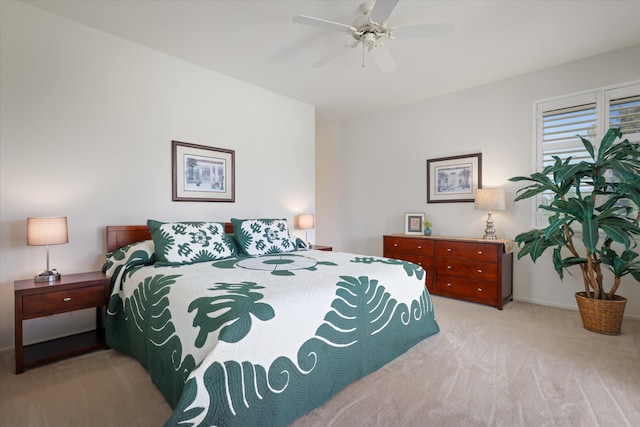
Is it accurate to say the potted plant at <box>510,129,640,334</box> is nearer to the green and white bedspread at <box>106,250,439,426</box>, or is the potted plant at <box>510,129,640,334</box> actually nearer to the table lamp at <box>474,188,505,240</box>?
the table lamp at <box>474,188,505,240</box>

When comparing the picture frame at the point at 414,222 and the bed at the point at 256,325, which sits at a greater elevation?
the picture frame at the point at 414,222

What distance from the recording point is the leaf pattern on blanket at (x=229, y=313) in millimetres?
1383

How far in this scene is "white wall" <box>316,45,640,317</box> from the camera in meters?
3.52

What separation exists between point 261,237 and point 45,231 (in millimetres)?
1694

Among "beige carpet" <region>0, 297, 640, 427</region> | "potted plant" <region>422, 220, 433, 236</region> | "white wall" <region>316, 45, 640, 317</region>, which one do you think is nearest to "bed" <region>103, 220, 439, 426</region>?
"beige carpet" <region>0, 297, 640, 427</region>

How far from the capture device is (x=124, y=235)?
116 inches

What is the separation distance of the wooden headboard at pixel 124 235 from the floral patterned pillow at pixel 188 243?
1.04ft

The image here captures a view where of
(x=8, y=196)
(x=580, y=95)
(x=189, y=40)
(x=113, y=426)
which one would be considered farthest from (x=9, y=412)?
(x=580, y=95)

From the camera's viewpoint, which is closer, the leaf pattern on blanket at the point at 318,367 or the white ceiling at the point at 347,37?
the leaf pattern on blanket at the point at 318,367

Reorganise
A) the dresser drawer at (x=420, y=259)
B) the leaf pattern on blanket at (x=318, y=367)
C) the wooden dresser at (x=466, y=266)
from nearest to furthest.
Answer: the leaf pattern on blanket at (x=318, y=367) < the wooden dresser at (x=466, y=266) < the dresser drawer at (x=420, y=259)

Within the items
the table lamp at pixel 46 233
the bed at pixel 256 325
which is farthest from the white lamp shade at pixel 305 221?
the table lamp at pixel 46 233

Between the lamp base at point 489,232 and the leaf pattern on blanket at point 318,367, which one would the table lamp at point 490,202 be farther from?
the leaf pattern on blanket at point 318,367

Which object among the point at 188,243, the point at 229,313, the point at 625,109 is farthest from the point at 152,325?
the point at 625,109

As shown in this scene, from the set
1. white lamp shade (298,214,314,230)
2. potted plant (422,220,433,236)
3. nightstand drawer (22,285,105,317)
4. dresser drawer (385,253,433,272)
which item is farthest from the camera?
white lamp shade (298,214,314,230)
